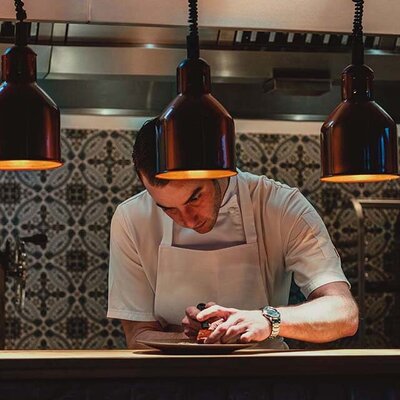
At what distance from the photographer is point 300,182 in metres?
5.31

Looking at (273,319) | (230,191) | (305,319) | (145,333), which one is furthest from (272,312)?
(230,191)

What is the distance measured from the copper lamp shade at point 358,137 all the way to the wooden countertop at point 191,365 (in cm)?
51

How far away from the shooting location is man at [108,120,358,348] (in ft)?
10.3

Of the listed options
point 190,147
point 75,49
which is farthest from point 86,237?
point 190,147

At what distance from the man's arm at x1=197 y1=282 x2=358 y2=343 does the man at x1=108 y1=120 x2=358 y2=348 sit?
0.07 meters

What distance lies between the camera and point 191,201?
305 cm

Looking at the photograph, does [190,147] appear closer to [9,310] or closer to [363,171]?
[363,171]

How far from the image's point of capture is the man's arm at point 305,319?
2646mm


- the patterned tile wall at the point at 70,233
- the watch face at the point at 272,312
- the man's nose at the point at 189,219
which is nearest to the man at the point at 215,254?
the man's nose at the point at 189,219

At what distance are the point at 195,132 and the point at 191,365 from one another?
57cm

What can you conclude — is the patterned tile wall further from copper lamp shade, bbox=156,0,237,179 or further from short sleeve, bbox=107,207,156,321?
copper lamp shade, bbox=156,0,237,179

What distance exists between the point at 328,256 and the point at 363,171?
0.76 metres

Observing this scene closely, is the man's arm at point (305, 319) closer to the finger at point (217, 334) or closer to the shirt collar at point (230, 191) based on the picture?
the finger at point (217, 334)

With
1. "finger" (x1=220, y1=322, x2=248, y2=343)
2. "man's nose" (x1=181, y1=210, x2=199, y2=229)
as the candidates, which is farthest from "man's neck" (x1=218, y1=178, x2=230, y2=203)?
"finger" (x1=220, y1=322, x2=248, y2=343)
